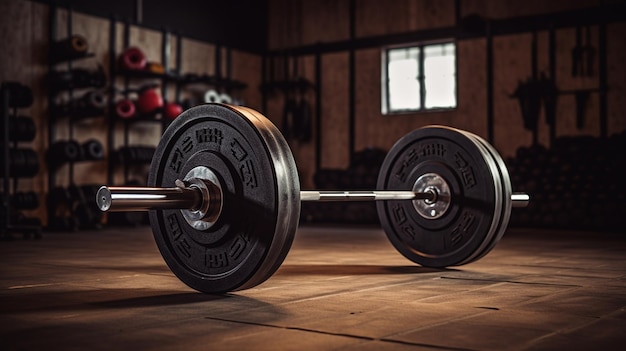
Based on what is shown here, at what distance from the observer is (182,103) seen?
32.8 ft

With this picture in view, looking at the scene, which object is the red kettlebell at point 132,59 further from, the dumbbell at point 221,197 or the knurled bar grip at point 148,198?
the knurled bar grip at point 148,198

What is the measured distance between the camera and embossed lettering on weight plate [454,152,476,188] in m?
3.89

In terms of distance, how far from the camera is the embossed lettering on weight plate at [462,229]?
152 inches

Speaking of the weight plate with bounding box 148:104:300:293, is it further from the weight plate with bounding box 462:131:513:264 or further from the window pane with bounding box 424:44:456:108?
the window pane with bounding box 424:44:456:108

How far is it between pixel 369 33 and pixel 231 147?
26.8 feet

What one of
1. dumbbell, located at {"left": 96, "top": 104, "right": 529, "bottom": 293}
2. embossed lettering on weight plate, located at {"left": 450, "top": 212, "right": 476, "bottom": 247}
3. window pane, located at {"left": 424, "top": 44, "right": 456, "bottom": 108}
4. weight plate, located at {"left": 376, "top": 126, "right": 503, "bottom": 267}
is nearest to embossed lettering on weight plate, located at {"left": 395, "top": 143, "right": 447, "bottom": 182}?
weight plate, located at {"left": 376, "top": 126, "right": 503, "bottom": 267}

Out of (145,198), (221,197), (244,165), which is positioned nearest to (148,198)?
(145,198)

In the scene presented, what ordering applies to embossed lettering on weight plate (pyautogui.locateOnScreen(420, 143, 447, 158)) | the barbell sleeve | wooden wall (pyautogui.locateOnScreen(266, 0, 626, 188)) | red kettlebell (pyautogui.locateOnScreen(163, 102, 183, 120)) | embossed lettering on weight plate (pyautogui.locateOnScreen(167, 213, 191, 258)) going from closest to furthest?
the barbell sleeve → embossed lettering on weight plate (pyautogui.locateOnScreen(167, 213, 191, 258)) → embossed lettering on weight plate (pyautogui.locateOnScreen(420, 143, 447, 158)) → wooden wall (pyautogui.locateOnScreen(266, 0, 626, 188)) → red kettlebell (pyautogui.locateOnScreen(163, 102, 183, 120))

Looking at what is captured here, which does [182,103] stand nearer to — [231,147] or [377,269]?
[377,269]

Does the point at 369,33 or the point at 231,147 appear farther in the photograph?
the point at 369,33

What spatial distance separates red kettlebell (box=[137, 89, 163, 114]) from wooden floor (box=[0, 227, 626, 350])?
446 centimetres

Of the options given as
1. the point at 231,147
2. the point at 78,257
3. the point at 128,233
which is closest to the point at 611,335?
the point at 231,147

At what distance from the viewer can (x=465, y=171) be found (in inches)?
154

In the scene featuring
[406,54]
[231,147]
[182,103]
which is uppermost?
[406,54]
